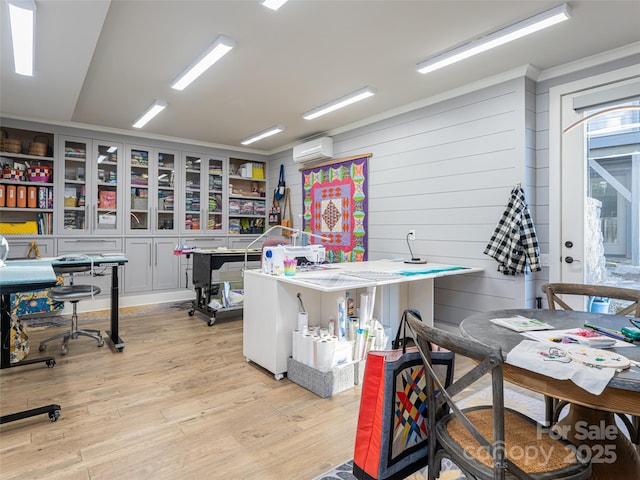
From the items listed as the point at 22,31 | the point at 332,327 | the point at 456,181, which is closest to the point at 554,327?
the point at 332,327

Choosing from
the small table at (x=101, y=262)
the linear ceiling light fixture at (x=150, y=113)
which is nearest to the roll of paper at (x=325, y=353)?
the small table at (x=101, y=262)

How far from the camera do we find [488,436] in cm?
124

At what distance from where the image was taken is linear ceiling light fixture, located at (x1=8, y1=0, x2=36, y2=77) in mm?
2178

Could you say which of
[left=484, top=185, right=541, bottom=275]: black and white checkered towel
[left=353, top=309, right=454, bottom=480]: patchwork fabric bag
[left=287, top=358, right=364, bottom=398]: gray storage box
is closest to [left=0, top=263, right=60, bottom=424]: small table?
[left=287, top=358, right=364, bottom=398]: gray storage box

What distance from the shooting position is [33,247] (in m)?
4.70

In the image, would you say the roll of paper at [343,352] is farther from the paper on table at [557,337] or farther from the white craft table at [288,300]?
the paper on table at [557,337]

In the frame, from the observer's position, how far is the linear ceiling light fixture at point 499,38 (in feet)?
7.93

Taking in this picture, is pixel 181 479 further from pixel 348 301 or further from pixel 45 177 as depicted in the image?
pixel 45 177

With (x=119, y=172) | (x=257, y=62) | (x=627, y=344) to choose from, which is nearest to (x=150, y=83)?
(x=257, y=62)

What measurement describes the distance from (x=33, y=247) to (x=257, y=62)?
12.7 feet

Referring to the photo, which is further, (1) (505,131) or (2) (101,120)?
(2) (101,120)

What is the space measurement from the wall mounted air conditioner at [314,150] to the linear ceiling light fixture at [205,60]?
2.10 meters

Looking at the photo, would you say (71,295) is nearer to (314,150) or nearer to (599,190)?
(314,150)

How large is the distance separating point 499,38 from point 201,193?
4814 mm
